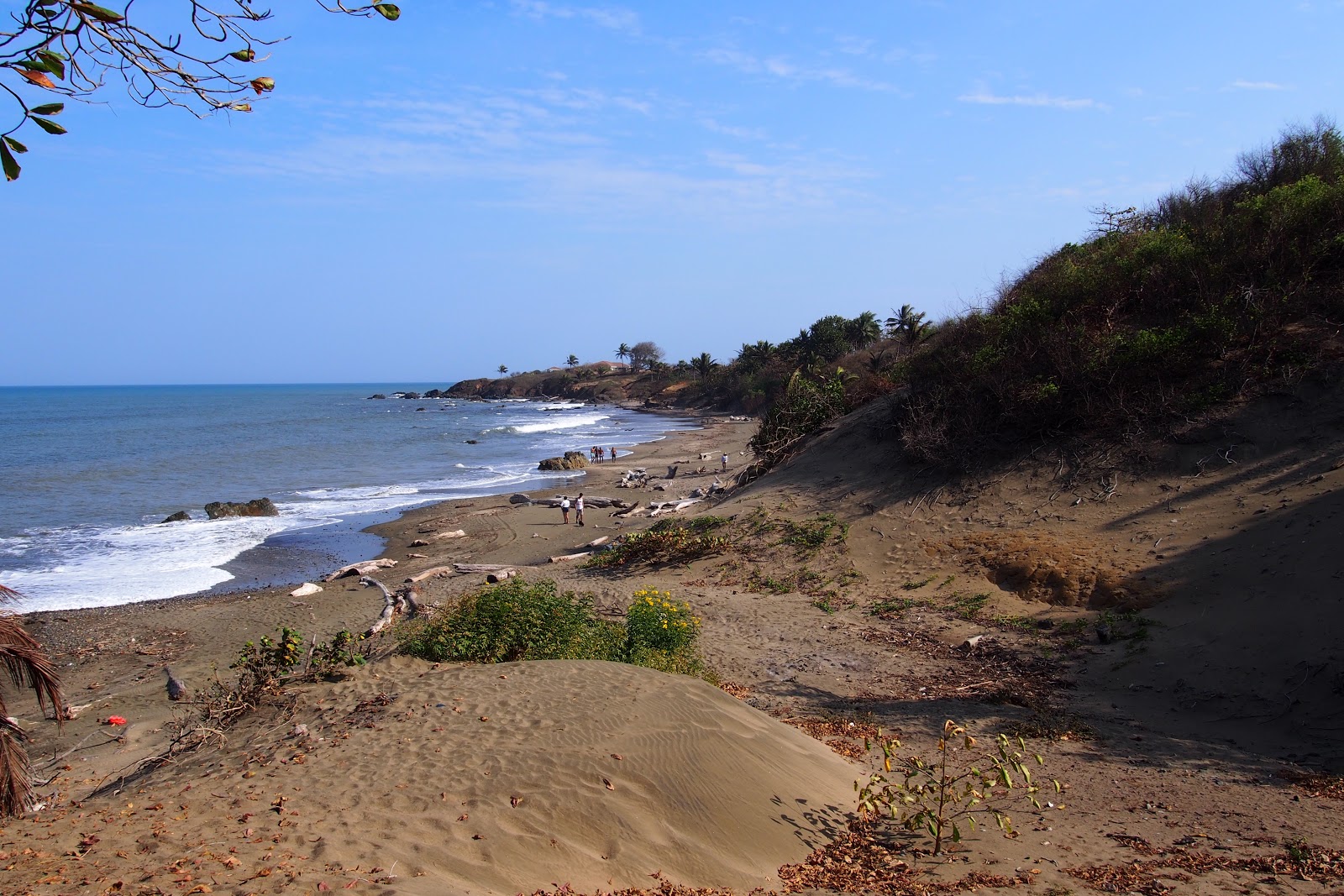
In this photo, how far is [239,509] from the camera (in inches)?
1094

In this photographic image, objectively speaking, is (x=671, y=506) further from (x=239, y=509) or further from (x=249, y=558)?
(x=239, y=509)

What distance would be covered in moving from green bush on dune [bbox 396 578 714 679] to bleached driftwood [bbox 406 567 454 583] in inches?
276

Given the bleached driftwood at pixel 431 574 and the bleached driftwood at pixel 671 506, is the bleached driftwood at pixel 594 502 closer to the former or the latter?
the bleached driftwood at pixel 671 506

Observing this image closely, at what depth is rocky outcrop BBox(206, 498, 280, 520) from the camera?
27.2 m

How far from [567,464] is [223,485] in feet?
49.6

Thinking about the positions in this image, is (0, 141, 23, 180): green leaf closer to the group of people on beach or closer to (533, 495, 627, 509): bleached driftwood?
the group of people on beach

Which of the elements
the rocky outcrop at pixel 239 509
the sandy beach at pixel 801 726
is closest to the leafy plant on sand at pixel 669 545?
the sandy beach at pixel 801 726

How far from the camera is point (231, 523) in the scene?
85.1 feet

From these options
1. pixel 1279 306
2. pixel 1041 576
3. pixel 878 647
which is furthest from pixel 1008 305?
pixel 878 647

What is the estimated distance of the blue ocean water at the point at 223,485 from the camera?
19.9 metres

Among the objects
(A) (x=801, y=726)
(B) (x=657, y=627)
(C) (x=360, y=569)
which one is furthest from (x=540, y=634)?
(C) (x=360, y=569)

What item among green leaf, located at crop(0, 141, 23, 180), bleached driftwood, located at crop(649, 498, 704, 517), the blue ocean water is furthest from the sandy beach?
bleached driftwood, located at crop(649, 498, 704, 517)

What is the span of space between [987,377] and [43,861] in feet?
51.5

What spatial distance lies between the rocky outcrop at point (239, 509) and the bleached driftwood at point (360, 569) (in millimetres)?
10599
